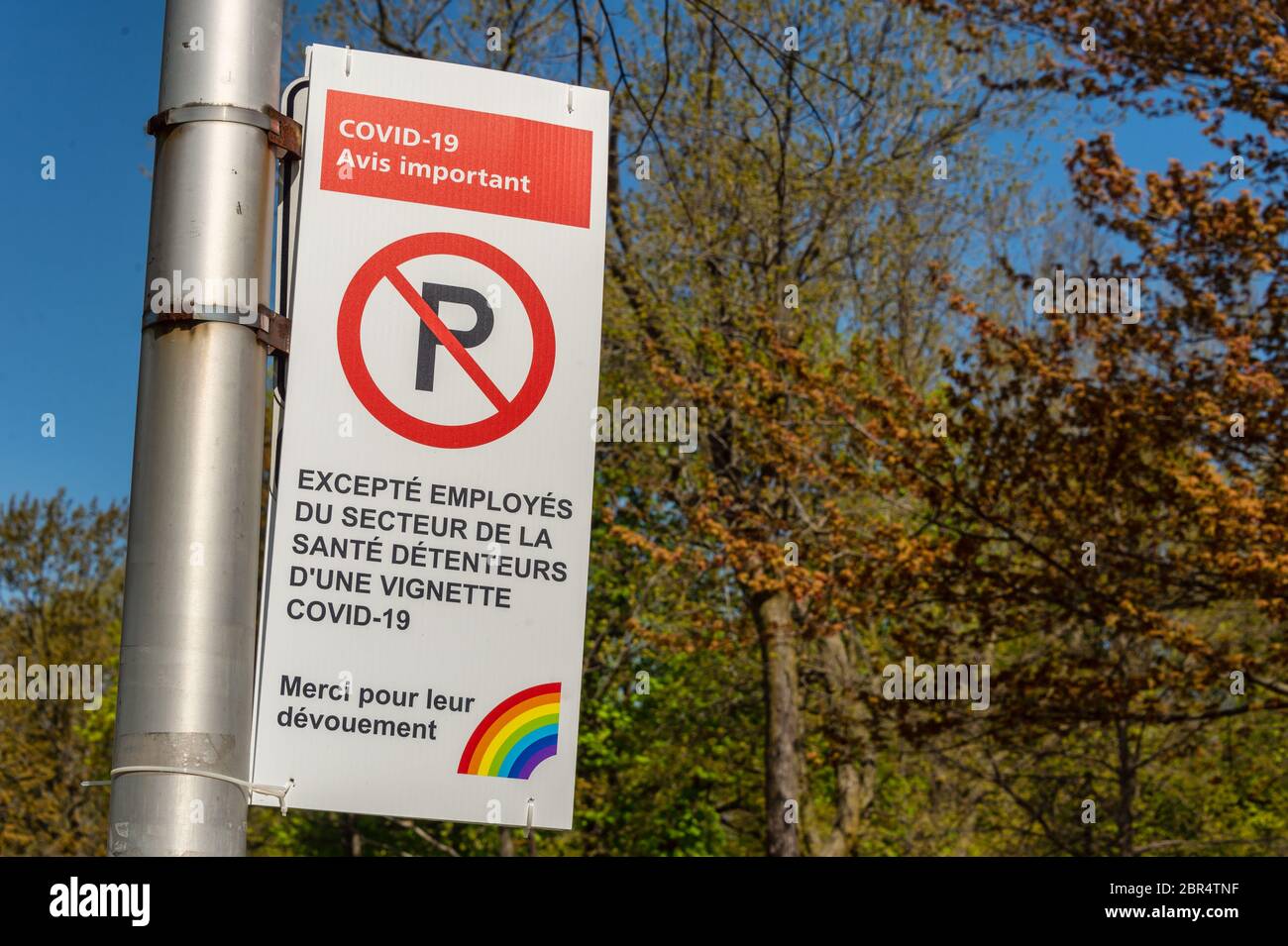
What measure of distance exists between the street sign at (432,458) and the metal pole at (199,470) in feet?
0.65

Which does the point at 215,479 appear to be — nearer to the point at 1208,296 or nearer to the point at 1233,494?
the point at 1233,494

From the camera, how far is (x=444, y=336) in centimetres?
282

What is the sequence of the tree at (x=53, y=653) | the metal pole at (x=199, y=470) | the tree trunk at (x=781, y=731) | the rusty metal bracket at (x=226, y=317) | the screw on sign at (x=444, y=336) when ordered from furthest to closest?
1. the tree at (x=53, y=653)
2. the tree trunk at (x=781, y=731)
3. the screw on sign at (x=444, y=336)
4. the rusty metal bracket at (x=226, y=317)
5. the metal pole at (x=199, y=470)

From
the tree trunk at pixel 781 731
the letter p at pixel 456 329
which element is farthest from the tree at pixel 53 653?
the letter p at pixel 456 329

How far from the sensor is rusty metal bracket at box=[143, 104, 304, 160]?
247 cm

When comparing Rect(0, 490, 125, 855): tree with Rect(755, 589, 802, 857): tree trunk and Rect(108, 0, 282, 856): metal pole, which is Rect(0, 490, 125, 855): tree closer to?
Rect(755, 589, 802, 857): tree trunk

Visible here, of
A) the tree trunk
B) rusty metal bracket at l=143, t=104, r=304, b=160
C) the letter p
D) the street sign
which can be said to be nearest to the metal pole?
rusty metal bracket at l=143, t=104, r=304, b=160

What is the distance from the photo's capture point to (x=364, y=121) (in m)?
2.83

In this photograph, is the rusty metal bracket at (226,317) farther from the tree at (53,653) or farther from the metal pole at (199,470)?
the tree at (53,653)

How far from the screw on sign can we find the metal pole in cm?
25

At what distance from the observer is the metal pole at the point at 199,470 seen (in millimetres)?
2252

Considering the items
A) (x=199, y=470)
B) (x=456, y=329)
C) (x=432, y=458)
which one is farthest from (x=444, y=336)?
(x=199, y=470)

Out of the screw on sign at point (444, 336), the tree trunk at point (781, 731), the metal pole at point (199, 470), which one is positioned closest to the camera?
the metal pole at point (199, 470)
